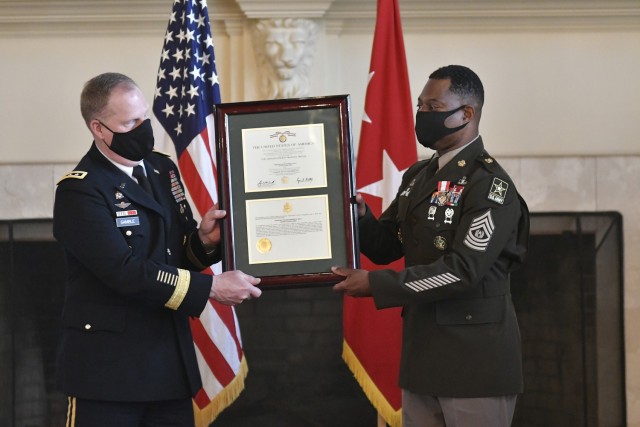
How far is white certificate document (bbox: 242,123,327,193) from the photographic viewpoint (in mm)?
2361

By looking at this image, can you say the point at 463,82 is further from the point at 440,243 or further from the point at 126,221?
the point at 126,221

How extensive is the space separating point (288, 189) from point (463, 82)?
0.55m

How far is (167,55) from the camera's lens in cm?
323

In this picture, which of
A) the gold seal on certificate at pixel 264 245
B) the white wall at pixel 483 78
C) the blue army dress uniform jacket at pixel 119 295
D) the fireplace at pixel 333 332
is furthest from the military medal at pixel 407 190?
the fireplace at pixel 333 332

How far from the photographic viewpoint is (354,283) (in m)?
2.26

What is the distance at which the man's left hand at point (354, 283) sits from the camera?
88.2 inches

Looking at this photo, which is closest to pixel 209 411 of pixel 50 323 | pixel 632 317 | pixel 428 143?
pixel 50 323

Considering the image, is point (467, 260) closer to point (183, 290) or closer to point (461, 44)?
point (183, 290)

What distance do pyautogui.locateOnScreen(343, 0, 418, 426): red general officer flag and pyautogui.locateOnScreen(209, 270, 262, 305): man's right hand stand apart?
0.97 metres

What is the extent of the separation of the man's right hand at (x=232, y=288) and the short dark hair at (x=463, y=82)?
2.43 feet

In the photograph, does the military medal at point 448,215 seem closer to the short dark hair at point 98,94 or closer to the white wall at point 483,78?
the short dark hair at point 98,94

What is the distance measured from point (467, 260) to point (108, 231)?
2.93 feet

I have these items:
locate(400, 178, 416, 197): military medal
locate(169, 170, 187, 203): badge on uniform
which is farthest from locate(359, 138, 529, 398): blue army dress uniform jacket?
locate(169, 170, 187, 203): badge on uniform

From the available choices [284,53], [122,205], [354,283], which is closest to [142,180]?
[122,205]
